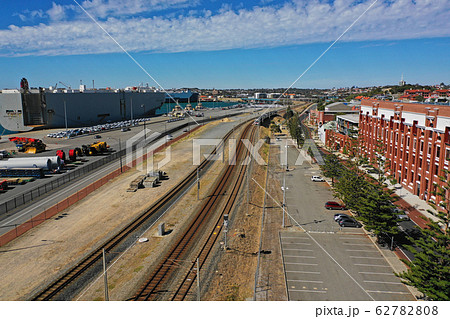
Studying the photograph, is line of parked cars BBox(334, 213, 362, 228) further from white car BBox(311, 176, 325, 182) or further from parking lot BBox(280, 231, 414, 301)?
white car BBox(311, 176, 325, 182)

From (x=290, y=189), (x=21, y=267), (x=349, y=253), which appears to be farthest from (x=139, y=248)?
(x=290, y=189)

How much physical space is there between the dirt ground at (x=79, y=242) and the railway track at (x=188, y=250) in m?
1.28

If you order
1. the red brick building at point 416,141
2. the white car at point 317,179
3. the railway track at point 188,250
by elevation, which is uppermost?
the red brick building at point 416,141

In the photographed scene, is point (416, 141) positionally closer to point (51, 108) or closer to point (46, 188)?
point (46, 188)

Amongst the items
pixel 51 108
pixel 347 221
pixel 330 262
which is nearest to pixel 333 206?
pixel 347 221

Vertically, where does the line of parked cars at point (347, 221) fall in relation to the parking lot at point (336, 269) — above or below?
above

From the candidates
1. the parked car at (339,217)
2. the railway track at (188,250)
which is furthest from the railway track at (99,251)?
the parked car at (339,217)

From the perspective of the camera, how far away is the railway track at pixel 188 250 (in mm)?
23725

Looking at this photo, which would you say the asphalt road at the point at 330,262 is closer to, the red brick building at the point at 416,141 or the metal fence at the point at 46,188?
the red brick building at the point at 416,141

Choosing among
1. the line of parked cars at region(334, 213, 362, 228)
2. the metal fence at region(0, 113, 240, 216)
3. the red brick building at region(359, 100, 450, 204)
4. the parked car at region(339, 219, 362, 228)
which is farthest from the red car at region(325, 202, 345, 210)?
the metal fence at region(0, 113, 240, 216)

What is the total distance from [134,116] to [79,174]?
412 feet

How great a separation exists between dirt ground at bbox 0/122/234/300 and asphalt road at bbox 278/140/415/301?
1162 centimetres

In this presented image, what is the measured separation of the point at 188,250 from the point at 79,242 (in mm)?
10433

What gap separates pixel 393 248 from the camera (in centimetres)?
3098
